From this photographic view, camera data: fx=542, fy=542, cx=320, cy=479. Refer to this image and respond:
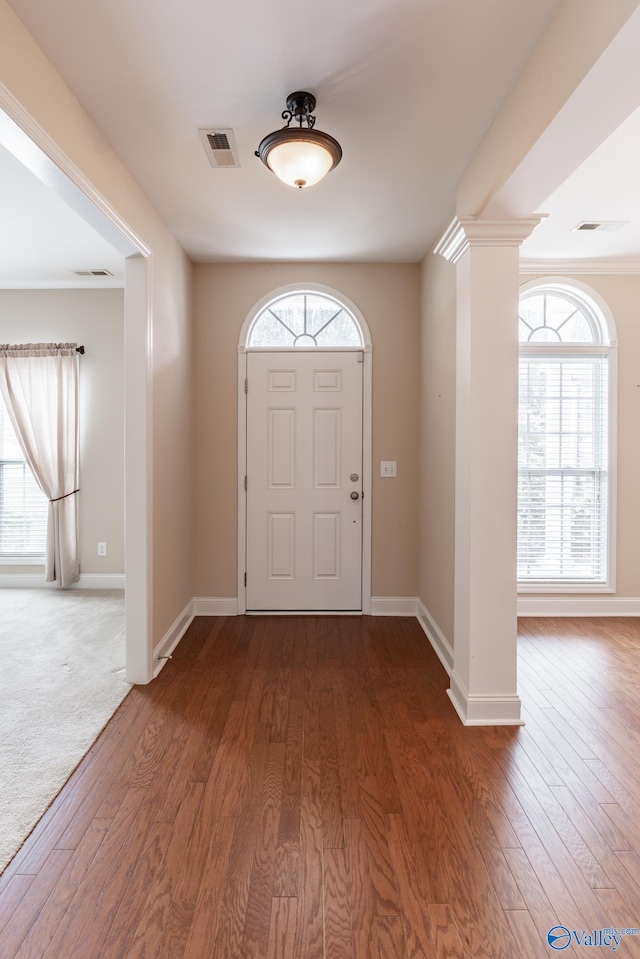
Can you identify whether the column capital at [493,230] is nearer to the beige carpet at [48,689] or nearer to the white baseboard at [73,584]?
the beige carpet at [48,689]

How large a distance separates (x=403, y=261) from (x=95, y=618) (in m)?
3.56

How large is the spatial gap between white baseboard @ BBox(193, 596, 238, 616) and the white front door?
15cm

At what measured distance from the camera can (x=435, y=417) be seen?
11.8ft

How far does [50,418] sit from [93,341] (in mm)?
787

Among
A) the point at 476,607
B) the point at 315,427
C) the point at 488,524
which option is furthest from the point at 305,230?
the point at 476,607

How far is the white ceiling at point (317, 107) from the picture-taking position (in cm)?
173

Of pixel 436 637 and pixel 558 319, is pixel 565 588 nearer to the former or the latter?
pixel 436 637

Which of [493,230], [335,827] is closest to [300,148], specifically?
[493,230]

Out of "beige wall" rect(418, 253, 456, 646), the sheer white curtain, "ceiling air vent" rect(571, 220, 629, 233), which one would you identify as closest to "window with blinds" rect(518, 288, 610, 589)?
"ceiling air vent" rect(571, 220, 629, 233)

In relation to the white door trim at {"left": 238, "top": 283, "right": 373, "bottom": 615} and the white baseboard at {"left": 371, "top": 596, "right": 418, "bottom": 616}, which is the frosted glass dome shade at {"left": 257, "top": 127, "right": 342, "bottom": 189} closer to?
the white door trim at {"left": 238, "top": 283, "right": 373, "bottom": 615}

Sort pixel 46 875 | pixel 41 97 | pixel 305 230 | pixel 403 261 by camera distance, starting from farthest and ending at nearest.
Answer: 1. pixel 403 261
2. pixel 305 230
3. pixel 41 97
4. pixel 46 875

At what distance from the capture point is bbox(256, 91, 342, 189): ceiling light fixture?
2.10 m

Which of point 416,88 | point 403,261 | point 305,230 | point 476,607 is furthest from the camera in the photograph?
point 403,261

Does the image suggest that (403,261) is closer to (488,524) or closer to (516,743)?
(488,524)
